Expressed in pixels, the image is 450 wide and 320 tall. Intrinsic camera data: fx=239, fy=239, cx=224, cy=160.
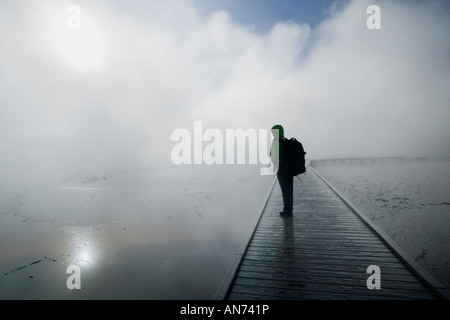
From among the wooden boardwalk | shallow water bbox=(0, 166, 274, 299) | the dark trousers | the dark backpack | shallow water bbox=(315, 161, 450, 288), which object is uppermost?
the dark backpack

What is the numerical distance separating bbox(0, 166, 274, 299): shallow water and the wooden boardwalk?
3452 millimetres

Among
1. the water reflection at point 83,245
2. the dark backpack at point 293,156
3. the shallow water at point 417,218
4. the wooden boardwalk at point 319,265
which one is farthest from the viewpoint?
the water reflection at point 83,245

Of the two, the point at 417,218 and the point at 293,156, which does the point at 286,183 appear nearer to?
the point at 293,156

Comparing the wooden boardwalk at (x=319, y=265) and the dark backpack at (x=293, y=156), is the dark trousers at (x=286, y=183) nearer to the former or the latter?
the dark backpack at (x=293, y=156)

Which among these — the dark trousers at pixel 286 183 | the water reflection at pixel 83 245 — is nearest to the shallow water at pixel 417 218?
the dark trousers at pixel 286 183

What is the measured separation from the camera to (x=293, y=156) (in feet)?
19.3

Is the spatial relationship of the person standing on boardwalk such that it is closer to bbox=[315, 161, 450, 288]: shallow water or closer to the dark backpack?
the dark backpack

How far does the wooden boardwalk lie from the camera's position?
3373mm

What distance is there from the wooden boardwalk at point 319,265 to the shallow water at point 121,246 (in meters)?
3.45

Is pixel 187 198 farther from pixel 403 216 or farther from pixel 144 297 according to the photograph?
pixel 403 216

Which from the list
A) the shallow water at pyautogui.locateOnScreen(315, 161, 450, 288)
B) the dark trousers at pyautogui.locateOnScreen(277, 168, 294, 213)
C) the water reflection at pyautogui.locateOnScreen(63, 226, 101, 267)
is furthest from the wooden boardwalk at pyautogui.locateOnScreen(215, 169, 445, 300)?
the water reflection at pyautogui.locateOnScreen(63, 226, 101, 267)

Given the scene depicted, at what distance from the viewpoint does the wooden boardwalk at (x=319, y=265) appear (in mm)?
3373

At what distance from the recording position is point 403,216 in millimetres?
11797
